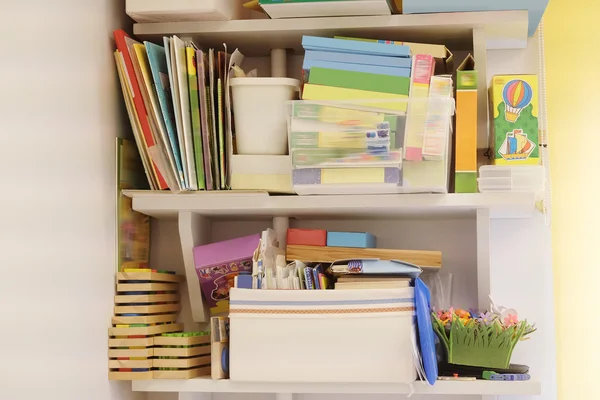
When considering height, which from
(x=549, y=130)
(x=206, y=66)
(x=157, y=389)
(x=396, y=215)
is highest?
(x=206, y=66)

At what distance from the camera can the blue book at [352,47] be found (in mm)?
1514

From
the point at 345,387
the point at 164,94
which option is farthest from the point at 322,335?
the point at 164,94

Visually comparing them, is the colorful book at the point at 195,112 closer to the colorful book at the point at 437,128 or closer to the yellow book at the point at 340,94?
the yellow book at the point at 340,94

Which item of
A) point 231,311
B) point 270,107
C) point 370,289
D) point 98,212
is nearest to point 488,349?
point 370,289

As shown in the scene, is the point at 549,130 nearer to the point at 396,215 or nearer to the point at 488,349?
the point at 396,215

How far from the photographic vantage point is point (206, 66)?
1.60 m

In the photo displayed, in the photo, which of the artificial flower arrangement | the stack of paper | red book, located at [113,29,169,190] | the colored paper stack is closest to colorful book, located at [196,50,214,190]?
the stack of paper

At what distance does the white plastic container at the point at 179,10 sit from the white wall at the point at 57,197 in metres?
0.07

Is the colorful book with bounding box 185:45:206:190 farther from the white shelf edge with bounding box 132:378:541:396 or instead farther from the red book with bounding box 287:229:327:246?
the white shelf edge with bounding box 132:378:541:396

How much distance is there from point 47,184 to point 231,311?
1.35ft

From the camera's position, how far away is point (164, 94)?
5.11 feet

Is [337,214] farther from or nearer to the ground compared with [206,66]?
nearer to the ground

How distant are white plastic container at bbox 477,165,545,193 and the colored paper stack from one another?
0.65 m

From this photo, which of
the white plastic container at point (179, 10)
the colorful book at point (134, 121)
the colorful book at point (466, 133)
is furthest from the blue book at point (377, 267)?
the white plastic container at point (179, 10)
